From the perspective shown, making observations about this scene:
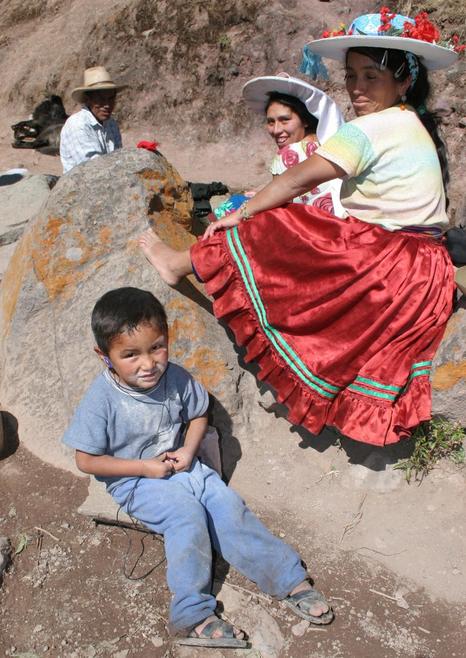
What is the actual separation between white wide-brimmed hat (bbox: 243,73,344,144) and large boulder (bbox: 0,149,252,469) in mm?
709

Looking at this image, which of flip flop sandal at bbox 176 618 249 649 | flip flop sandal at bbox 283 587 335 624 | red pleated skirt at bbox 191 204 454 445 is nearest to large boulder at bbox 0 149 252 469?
red pleated skirt at bbox 191 204 454 445

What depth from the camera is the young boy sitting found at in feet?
8.20

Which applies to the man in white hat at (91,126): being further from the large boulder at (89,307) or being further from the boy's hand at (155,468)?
the boy's hand at (155,468)

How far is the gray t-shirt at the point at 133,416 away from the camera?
2.64 m

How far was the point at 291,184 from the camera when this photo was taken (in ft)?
9.62

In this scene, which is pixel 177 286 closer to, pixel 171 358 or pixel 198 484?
pixel 171 358

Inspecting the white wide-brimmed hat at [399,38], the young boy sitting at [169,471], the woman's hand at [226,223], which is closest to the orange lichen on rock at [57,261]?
the woman's hand at [226,223]

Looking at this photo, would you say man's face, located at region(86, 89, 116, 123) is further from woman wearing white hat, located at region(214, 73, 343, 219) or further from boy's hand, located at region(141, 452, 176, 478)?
boy's hand, located at region(141, 452, 176, 478)

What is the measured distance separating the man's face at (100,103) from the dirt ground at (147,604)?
316 cm

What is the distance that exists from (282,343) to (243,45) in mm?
7897

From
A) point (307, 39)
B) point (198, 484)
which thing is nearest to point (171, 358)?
point (198, 484)

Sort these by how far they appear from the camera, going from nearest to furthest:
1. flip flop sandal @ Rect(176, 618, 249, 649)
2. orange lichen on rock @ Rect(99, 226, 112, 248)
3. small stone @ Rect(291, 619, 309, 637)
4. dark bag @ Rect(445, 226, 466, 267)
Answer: flip flop sandal @ Rect(176, 618, 249, 649) < small stone @ Rect(291, 619, 309, 637) < dark bag @ Rect(445, 226, 466, 267) < orange lichen on rock @ Rect(99, 226, 112, 248)

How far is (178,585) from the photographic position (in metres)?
2.49

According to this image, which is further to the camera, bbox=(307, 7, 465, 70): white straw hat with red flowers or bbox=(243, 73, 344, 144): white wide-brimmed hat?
bbox=(243, 73, 344, 144): white wide-brimmed hat
